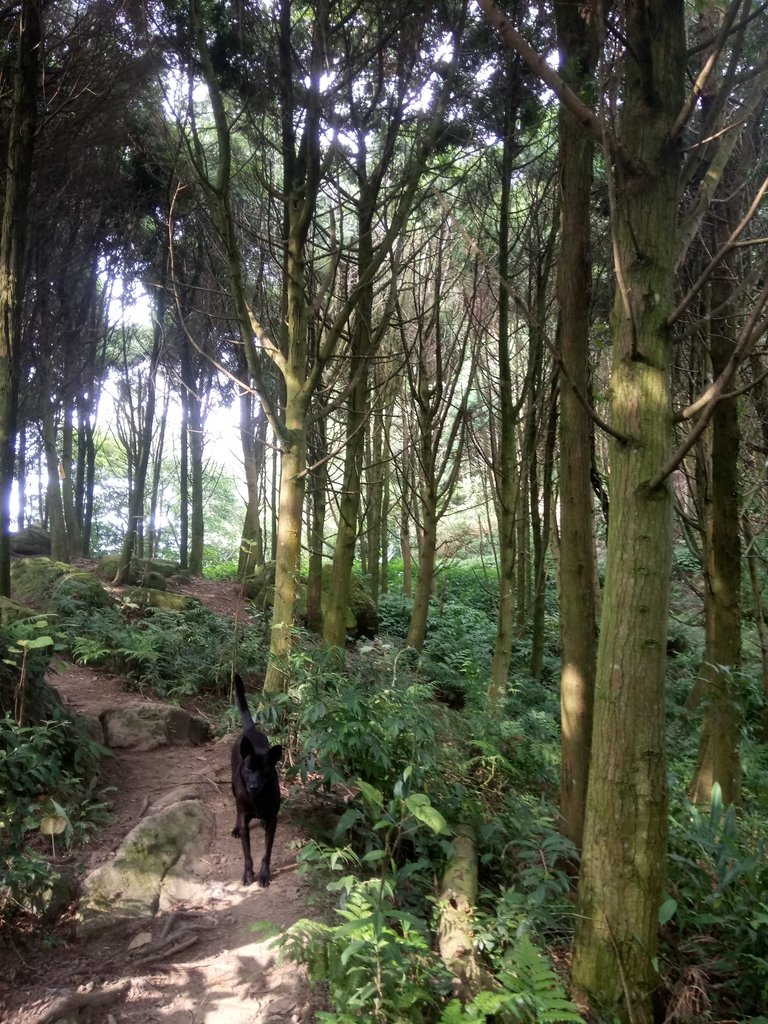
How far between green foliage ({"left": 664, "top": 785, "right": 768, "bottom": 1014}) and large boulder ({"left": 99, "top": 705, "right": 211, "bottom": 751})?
4.34 meters

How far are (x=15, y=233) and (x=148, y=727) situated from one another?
5618mm

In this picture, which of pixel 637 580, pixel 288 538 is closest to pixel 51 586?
pixel 288 538

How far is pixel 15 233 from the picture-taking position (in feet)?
24.8

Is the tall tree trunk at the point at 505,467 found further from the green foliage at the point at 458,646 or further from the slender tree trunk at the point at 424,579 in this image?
the slender tree trunk at the point at 424,579

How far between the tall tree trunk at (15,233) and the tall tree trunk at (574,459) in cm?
594

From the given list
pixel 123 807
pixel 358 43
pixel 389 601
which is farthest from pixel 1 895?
pixel 389 601

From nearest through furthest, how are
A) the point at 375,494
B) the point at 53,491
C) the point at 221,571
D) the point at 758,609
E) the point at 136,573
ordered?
the point at 758,609
the point at 136,573
the point at 53,491
the point at 375,494
the point at 221,571

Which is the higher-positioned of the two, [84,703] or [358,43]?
[358,43]

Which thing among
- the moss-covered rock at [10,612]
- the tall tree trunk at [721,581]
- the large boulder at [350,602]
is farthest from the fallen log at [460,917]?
the large boulder at [350,602]

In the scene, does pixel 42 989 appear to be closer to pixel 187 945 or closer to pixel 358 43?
pixel 187 945

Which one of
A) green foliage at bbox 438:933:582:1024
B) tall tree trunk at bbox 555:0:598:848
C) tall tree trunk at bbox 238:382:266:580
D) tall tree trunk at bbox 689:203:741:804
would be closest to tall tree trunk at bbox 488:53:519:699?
tall tree trunk at bbox 689:203:741:804

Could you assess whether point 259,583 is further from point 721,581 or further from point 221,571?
point 721,581

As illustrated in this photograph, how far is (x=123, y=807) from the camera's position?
4.89 meters

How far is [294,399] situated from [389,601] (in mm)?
11387
